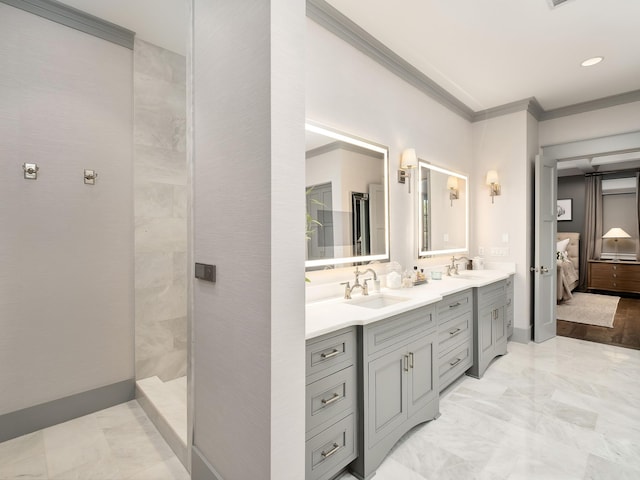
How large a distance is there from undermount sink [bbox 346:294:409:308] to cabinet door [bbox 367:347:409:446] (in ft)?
1.46

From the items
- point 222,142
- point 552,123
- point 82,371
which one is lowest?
point 82,371

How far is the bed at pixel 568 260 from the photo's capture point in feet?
19.1

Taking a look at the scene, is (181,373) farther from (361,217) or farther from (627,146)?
(627,146)

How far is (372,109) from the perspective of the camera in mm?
2650

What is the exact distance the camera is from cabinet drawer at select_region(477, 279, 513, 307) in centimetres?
288

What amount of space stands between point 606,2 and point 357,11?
170 centimetres

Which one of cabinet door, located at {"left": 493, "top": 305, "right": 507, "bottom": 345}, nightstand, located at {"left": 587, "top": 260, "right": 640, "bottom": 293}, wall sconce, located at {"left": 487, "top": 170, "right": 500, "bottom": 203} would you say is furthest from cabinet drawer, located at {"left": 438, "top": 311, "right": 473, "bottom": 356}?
nightstand, located at {"left": 587, "top": 260, "right": 640, "bottom": 293}

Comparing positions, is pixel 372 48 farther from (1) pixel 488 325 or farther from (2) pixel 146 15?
(1) pixel 488 325

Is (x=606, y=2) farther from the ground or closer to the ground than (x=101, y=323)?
farther from the ground

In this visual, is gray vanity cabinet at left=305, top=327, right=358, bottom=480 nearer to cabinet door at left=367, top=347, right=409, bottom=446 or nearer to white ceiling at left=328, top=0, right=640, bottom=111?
cabinet door at left=367, top=347, right=409, bottom=446

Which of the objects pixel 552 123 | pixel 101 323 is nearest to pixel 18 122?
pixel 101 323

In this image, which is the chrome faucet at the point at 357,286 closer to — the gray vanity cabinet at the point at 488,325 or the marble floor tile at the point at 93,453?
the gray vanity cabinet at the point at 488,325

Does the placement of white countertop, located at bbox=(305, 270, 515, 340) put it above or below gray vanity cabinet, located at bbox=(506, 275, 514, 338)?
above

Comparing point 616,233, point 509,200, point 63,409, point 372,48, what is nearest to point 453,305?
point 509,200
